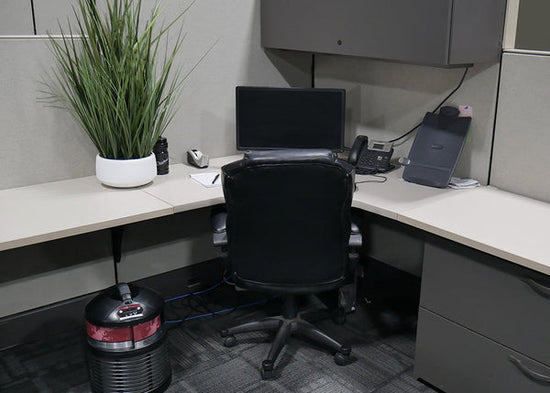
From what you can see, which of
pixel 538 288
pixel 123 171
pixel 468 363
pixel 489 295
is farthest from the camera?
pixel 123 171

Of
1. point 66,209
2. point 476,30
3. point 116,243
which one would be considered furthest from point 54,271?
point 476,30

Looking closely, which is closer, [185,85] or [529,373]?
[529,373]

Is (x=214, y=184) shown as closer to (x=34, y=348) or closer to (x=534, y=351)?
(x=34, y=348)

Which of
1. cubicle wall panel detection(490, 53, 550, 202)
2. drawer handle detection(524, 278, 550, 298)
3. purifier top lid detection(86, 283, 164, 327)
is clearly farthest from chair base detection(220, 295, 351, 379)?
cubicle wall panel detection(490, 53, 550, 202)

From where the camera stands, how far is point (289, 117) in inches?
96.1

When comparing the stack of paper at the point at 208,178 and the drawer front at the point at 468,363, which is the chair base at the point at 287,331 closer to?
the drawer front at the point at 468,363

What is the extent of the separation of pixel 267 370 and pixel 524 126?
Result: 1.19m

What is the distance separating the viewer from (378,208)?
2.02 metres

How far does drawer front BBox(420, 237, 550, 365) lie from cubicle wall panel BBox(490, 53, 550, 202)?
43cm

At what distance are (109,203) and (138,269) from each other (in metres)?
0.56

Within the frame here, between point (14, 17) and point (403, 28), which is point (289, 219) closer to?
point (403, 28)

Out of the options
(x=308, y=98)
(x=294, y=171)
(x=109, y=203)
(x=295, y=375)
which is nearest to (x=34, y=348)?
(x=109, y=203)

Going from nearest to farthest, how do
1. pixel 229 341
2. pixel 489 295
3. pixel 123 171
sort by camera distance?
pixel 489 295
pixel 123 171
pixel 229 341

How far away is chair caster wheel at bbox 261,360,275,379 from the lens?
6.83ft
